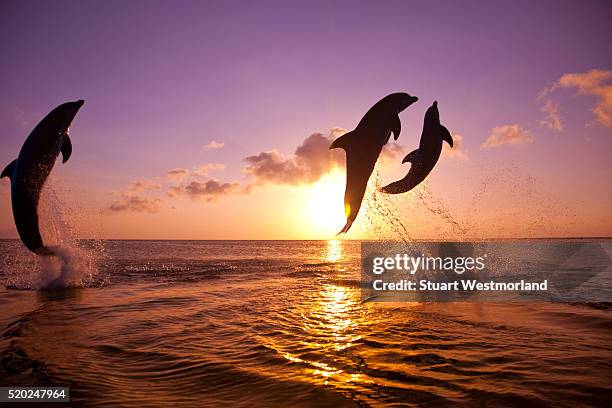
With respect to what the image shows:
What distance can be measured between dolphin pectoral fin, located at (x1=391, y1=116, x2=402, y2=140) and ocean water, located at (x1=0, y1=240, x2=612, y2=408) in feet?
14.2

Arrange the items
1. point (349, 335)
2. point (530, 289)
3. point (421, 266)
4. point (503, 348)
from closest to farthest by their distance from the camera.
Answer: point (503, 348)
point (349, 335)
point (530, 289)
point (421, 266)

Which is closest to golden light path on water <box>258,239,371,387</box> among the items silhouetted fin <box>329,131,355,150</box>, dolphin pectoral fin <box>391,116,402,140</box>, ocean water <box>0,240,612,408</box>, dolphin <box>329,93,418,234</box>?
ocean water <box>0,240,612,408</box>

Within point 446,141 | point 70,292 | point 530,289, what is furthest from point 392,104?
point 70,292

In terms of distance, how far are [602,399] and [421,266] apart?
16306 mm

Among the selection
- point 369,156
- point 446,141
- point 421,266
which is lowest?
point 421,266

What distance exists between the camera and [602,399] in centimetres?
390

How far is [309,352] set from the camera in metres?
5.59

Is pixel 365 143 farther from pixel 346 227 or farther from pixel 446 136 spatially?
pixel 446 136

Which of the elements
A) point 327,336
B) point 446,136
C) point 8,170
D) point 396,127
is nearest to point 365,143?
point 396,127

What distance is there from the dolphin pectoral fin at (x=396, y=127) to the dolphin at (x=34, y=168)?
892cm

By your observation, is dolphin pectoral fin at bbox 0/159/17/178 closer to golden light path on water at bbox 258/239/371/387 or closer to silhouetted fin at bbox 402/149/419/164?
golden light path on water at bbox 258/239/371/387

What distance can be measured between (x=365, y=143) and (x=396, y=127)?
1080mm

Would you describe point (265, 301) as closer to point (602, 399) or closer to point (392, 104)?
point (392, 104)

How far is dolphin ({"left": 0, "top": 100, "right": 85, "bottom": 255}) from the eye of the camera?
31.0 ft
